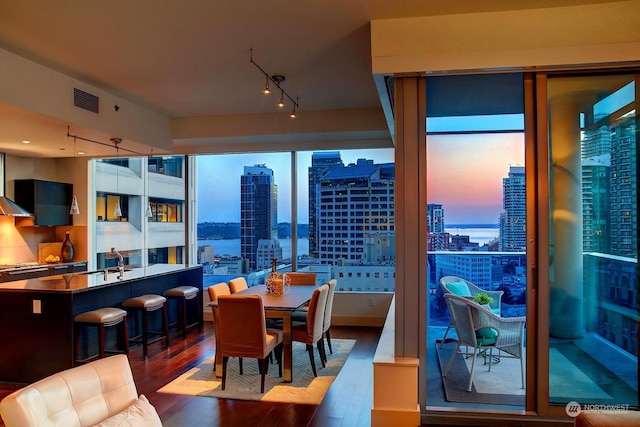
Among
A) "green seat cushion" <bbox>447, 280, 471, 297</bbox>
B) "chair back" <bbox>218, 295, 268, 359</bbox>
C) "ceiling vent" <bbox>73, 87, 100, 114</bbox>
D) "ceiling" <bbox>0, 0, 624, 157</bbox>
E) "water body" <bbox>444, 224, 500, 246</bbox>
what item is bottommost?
"chair back" <bbox>218, 295, 268, 359</bbox>

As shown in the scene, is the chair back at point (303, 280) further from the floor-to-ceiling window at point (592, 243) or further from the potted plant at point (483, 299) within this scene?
the floor-to-ceiling window at point (592, 243)

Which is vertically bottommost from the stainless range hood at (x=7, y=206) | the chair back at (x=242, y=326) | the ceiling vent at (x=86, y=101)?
the chair back at (x=242, y=326)

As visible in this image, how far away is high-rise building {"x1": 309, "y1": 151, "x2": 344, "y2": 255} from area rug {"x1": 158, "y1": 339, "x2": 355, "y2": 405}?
225 centimetres

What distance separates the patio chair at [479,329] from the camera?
10.8 feet

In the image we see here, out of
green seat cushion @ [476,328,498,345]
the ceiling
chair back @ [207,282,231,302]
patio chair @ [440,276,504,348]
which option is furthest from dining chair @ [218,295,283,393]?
the ceiling

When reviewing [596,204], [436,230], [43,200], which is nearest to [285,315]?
A: [436,230]

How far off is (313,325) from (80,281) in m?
2.55

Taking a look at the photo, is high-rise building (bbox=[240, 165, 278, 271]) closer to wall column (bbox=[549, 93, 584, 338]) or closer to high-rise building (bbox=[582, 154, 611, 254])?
wall column (bbox=[549, 93, 584, 338])

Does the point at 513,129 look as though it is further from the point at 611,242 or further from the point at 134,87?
the point at 134,87

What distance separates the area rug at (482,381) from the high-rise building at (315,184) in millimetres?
3601

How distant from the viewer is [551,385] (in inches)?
121

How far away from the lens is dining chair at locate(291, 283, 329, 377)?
418 cm

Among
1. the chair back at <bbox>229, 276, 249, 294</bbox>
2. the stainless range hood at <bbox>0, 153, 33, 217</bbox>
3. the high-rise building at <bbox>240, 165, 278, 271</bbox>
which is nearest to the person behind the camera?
the chair back at <bbox>229, 276, 249, 294</bbox>

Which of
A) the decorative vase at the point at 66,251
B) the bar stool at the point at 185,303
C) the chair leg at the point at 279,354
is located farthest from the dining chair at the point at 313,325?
the decorative vase at the point at 66,251
